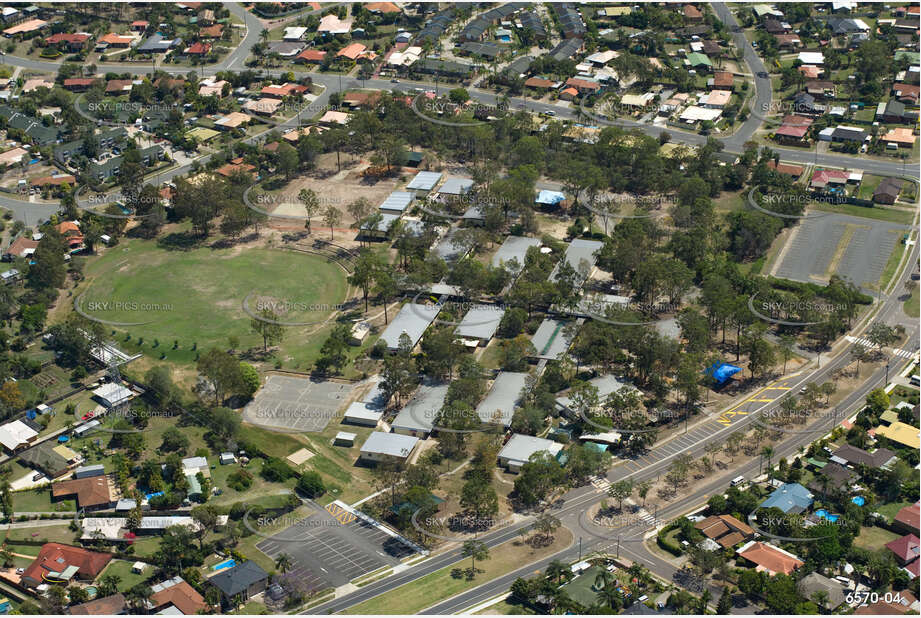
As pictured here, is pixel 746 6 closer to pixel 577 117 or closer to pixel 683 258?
pixel 577 117

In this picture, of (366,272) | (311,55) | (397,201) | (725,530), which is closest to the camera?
(725,530)

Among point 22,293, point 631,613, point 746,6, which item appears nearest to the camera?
point 631,613

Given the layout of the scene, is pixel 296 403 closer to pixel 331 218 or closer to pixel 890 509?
pixel 331 218

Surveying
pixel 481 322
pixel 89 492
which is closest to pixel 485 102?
pixel 481 322

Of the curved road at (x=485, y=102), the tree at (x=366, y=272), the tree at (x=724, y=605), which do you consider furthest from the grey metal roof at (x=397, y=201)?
the tree at (x=724, y=605)

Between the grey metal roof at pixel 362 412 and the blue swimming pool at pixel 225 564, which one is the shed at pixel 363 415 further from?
the blue swimming pool at pixel 225 564

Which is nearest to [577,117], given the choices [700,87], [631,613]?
[700,87]

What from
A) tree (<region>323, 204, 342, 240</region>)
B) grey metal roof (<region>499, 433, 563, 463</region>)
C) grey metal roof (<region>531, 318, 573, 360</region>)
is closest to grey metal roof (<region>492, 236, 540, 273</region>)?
grey metal roof (<region>531, 318, 573, 360</region>)
